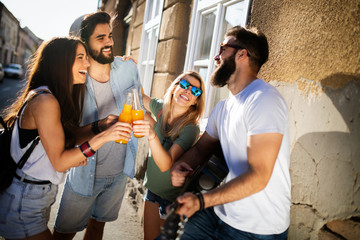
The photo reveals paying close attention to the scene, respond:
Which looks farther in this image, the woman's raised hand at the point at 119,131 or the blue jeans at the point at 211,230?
the woman's raised hand at the point at 119,131

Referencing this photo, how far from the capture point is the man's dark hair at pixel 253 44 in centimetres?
167

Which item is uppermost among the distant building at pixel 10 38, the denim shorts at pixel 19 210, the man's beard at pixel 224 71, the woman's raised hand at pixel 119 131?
the distant building at pixel 10 38

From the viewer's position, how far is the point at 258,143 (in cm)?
121

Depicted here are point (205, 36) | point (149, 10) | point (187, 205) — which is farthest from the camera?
point (149, 10)

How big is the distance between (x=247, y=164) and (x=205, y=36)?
234cm

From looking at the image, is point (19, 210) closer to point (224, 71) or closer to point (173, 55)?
point (224, 71)

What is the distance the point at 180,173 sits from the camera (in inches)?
63.2

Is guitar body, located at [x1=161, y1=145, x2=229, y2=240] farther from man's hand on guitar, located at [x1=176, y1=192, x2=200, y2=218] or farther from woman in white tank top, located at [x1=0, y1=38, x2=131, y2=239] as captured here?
woman in white tank top, located at [x1=0, y1=38, x2=131, y2=239]

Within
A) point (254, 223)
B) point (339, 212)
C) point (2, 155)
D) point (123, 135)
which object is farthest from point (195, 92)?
point (2, 155)

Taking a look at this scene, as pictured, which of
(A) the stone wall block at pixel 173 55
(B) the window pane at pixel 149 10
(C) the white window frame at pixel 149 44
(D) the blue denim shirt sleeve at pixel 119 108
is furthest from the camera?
(B) the window pane at pixel 149 10

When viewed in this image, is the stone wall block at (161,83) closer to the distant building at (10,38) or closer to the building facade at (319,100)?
the building facade at (319,100)

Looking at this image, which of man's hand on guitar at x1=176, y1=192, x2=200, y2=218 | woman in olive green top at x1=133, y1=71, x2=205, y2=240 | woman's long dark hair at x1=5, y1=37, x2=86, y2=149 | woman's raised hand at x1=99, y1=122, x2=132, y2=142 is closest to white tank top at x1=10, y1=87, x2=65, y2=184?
woman's long dark hair at x1=5, y1=37, x2=86, y2=149

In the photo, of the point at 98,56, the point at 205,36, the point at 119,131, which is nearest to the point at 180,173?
the point at 119,131

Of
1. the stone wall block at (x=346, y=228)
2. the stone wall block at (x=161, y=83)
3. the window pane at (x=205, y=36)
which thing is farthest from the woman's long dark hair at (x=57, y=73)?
the stone wall block at (x=161, y=83)
